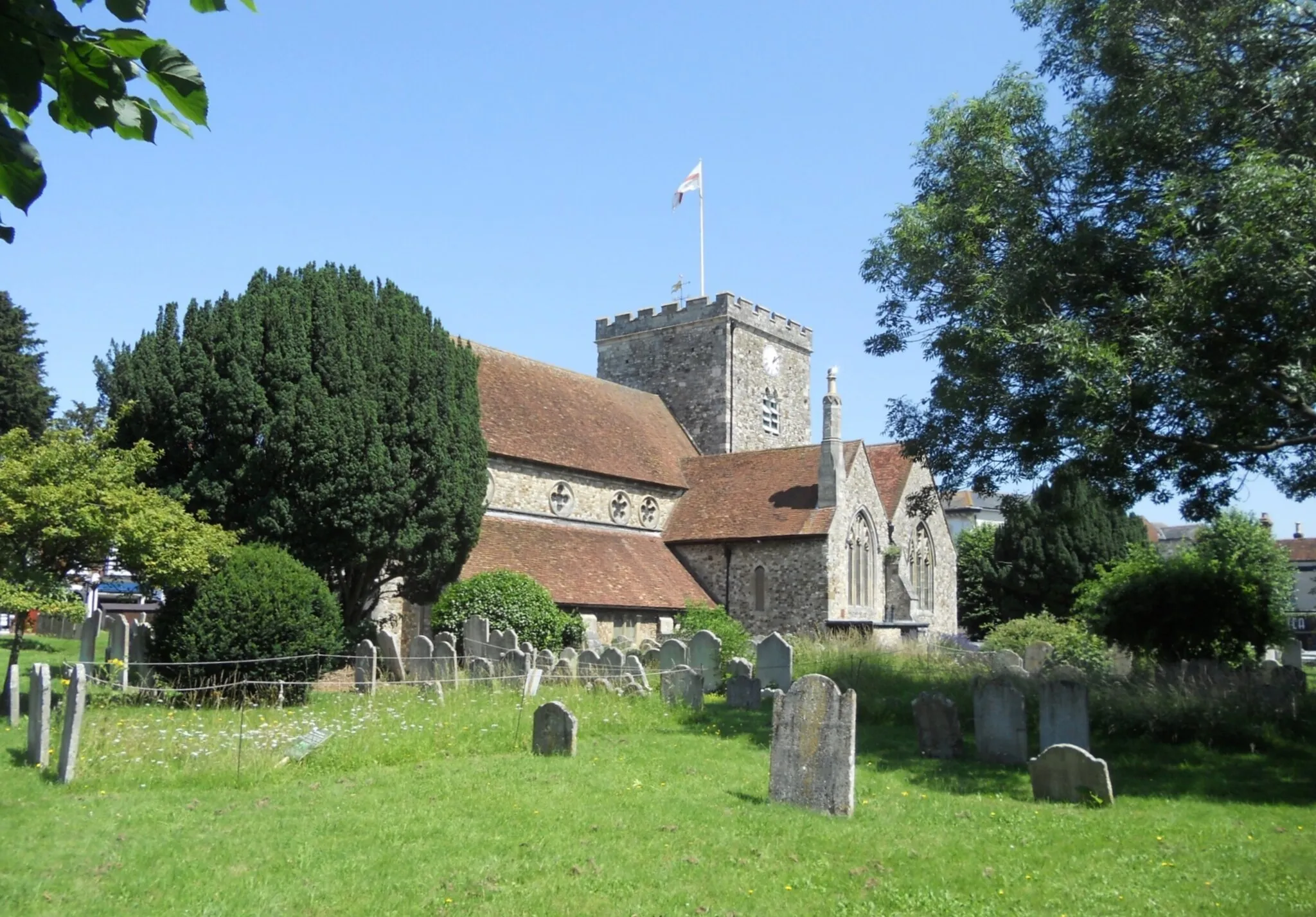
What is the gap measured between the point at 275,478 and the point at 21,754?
6.88 m

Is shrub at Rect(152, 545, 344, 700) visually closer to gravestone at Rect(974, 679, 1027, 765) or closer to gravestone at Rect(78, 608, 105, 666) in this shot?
gravestone at Rect(78, 608, 105, 666)

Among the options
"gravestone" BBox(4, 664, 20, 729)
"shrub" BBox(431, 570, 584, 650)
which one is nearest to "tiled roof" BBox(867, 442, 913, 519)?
"shrub" BBox(431, 570, 584, 650)

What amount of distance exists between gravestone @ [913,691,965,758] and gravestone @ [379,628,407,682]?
8760mm

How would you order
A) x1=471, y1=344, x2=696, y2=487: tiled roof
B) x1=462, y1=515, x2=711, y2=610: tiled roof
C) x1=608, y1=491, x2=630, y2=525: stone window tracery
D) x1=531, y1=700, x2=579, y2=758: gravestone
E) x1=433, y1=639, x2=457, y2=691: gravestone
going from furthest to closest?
x1=608, y1=491, x2=630, y2=525: stone window tracery < x1=471, y1=344, x2=696, y2=487: tiled roof < x1=462, y1=515, x2=711, y2=610: tiled roof < x1=433, y1=639, x2=457, y2=691: gravestone < x1=531, y1=700, x2=579, y2=758: gravestone

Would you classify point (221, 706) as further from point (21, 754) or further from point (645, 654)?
A: point (645, 654)

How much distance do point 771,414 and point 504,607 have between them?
19.6 m

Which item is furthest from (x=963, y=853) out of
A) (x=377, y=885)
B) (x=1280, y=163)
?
(x=1280, y=163)

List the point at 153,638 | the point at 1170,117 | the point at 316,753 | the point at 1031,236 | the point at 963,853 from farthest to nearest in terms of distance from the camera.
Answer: the point at 153,638
the point at 1031,236
the point at 1170,117
the point at 316,753
the point at 963,853

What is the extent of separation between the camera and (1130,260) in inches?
503

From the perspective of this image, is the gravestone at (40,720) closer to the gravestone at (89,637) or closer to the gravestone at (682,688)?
the gravestone at (89,637)

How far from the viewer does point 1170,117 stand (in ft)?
40.3

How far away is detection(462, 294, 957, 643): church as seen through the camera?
25.2 metres

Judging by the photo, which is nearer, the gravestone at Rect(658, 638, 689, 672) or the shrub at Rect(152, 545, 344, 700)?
the shrub at Rect(152, 545, 344, 700)

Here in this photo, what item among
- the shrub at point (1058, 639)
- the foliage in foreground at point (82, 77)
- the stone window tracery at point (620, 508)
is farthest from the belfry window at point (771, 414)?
the foliage in foreground at point (82, 77)
